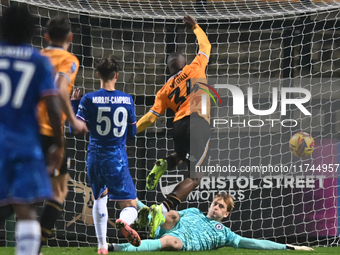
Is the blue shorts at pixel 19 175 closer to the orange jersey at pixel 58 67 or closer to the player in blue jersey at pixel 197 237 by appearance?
the orange jersey at pixel 58 67

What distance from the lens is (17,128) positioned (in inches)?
84.9

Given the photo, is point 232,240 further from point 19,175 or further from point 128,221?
point 19,175

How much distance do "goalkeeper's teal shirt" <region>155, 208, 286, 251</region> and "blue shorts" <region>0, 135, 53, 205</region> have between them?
3001mm

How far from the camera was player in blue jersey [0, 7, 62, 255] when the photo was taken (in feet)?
7.00

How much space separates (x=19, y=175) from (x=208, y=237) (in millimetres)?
3163

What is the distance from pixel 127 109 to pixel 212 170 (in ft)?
6.82

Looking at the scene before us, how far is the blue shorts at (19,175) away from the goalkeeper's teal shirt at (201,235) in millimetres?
3001

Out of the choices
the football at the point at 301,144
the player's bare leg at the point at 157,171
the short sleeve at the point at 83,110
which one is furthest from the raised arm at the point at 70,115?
the football at the point at 301,144

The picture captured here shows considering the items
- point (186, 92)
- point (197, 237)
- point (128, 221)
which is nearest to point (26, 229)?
point (128, 221)

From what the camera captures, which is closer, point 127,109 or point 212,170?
point 127,109

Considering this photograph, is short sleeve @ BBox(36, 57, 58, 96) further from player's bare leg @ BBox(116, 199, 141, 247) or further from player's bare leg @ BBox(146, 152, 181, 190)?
player's bare leg @ BBox(146, 152, 181, 190)

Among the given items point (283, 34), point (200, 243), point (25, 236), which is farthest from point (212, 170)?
point (25, 236)

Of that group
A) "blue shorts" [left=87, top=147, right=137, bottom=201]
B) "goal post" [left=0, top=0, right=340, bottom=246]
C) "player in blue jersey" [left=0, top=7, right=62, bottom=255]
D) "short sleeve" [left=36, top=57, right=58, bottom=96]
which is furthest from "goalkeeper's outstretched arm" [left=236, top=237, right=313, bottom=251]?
"short sleeve" [left=36, top=57, right=58, bottom=96]

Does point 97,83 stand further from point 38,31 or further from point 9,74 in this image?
point 9,74
